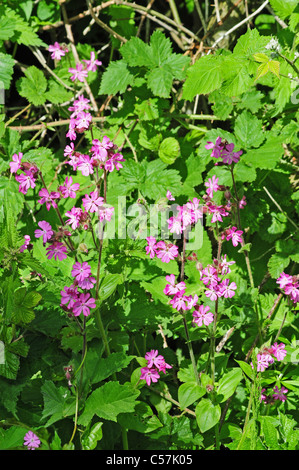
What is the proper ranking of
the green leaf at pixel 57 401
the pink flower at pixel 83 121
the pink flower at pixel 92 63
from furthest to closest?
the pink flower at pixel 92 63 < the pink flower at pixel 83 121 < the green leaf at pixel 57 401

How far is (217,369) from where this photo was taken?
2.06 meters

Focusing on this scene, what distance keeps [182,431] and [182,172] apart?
122cm

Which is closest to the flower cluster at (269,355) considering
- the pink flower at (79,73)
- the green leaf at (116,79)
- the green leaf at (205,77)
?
the green leaf at (205,77)

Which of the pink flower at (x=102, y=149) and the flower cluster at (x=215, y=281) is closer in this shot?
the pink flower at (x=102, y=149)

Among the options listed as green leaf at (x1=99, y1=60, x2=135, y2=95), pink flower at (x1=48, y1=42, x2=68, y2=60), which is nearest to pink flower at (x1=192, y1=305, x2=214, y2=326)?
green leaf at (x1=99, y1=60, x2=135, y2=95)

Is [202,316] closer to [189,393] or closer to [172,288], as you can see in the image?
[172,288]

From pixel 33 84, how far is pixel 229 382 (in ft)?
6.02

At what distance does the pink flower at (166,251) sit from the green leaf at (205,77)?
62 centimetres

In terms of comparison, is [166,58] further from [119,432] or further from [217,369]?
[119,432]

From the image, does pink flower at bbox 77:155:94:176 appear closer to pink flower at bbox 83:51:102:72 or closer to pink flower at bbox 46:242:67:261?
pink flower at bbox 46:242:67:261

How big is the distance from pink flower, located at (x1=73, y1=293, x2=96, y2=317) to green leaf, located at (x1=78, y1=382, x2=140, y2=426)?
0.25 m

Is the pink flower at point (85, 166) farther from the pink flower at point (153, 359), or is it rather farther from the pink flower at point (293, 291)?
the pink flower at point (293, 291)

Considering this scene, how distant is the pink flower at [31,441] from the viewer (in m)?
1.52

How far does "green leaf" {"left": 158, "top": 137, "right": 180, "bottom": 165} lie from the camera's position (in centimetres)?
250
